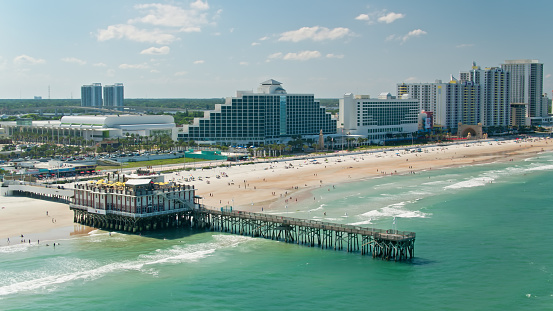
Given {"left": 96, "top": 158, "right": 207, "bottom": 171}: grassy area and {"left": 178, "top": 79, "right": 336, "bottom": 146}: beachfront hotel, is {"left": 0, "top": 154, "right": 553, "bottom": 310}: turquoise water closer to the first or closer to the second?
{"left": 96, "top": 158, "right": 207, "bottom": 171}: grassy area

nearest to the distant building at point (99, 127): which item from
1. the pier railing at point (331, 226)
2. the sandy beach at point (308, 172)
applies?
the sandy beach at point (308, 172)

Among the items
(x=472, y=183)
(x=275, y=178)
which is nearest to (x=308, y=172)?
(x=275, y=178)

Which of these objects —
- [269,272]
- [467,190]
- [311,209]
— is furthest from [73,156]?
[269,272]

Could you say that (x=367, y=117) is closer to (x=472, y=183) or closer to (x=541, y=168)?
(x=541, y=168)

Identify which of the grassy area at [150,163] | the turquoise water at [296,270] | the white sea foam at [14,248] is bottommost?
the turquoise water at [296,270]

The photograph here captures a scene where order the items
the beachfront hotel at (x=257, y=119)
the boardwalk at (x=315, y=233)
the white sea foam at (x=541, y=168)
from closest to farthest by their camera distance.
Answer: the boardwalk at (x=315, y=233) → the white sea foam at (x=541, y=168) → the beachfront hotel at (x=257, y=119)

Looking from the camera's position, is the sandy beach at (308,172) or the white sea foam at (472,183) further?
the white sea foam at (472,183)

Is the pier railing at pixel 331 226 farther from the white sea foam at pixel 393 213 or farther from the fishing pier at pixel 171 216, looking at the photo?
the white sea foam at pixel 393 213

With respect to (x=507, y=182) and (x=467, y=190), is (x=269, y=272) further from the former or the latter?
(x=507, y=182)
